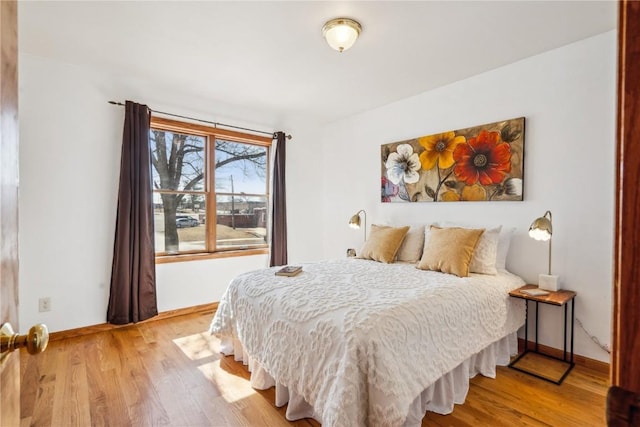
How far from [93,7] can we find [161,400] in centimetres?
260

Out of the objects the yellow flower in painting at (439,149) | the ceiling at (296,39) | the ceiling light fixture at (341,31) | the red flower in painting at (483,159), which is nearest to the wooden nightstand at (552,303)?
the red flower in painting at (483,159)

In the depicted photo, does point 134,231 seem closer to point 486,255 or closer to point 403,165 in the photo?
point 403,165

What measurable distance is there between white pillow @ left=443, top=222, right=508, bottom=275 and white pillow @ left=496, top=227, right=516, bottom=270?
1.9 inches

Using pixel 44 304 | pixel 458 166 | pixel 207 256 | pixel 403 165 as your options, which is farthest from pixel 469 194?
pixel 44 304

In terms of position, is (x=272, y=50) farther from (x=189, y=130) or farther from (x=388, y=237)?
(x=388, y=237)

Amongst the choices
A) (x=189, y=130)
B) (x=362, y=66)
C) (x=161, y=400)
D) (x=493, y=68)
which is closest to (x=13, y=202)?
(x=161, y=400)

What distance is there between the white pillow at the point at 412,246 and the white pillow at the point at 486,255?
0.58 meters

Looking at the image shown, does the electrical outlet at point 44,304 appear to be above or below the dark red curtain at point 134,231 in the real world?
below

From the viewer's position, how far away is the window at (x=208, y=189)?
352cm

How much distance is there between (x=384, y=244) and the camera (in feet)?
10.3

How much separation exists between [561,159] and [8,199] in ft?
10.6

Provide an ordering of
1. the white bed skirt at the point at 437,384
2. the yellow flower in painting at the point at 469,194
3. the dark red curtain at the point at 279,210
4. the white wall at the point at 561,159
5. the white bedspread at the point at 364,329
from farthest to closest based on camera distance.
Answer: the dark red curtain at the point at 279,210, the yellow flower in painting at the point at 469,194, the white wall at the point at 561,159, the white bed skirt at the point at 437,384, the white bedspread at the point at 364,329

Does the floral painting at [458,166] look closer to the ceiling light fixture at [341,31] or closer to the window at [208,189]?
the ceiling light fixture at [341,31]

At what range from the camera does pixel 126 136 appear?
307cm
